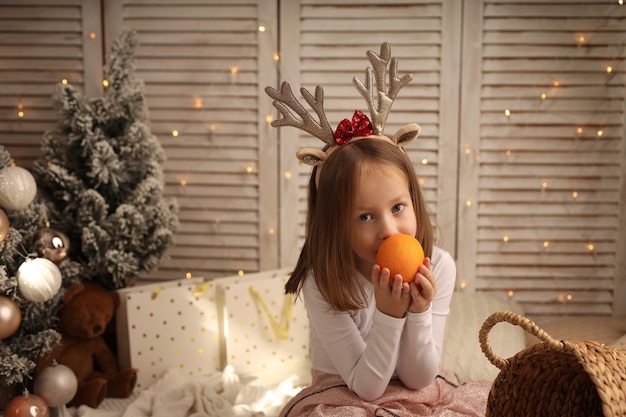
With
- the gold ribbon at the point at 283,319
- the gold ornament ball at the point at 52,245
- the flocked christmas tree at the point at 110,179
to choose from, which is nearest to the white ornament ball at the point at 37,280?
the gold ornament ball at the point at 52,245

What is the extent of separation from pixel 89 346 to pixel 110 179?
1.89 feet

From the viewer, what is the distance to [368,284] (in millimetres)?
1504

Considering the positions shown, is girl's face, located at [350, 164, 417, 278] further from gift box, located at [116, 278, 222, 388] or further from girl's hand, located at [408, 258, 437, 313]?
gift box, located at [116, 278, 222, 388]

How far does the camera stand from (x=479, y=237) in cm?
251

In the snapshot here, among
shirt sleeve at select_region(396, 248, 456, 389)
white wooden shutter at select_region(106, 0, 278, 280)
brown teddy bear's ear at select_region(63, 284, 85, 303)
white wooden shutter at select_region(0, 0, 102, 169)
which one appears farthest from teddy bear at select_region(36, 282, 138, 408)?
shirt sleeve at select_region(396, 248, 456, 389)

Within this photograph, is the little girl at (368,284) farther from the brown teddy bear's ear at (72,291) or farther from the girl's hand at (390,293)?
the brown teddy bear's ear at (72,291)

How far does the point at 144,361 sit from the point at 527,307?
59.8 inches

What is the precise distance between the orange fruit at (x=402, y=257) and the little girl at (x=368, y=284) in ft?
0.05

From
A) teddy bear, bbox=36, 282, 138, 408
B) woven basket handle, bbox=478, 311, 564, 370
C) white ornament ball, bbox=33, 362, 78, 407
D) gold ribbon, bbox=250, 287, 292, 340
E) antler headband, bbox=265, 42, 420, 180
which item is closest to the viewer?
woven basket handle, bbox=478, 311, 564, 370

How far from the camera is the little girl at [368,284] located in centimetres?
135

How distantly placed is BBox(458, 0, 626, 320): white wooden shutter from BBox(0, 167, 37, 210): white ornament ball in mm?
1576

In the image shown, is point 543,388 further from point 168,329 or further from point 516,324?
point 168,329

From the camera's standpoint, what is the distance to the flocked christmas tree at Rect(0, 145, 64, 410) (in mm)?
1778

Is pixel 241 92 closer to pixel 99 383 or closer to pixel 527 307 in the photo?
pixel 99 383
